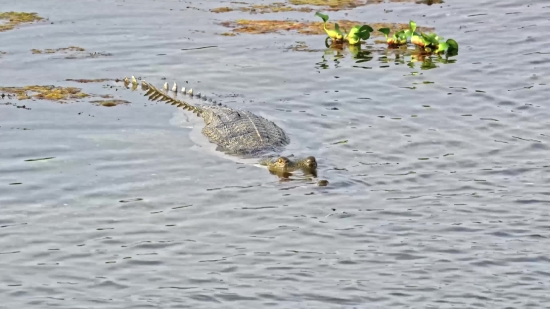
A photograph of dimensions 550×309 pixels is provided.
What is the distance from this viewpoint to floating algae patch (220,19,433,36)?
61.7 feet

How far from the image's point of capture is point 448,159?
12.1 meters

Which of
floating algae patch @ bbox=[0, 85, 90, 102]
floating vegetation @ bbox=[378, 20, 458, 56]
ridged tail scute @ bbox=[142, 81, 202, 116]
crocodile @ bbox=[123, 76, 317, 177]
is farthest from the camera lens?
floating vegetation @ bbox=[378, 20, 458, 56]

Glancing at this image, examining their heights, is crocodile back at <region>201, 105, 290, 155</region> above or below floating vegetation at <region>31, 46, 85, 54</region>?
below

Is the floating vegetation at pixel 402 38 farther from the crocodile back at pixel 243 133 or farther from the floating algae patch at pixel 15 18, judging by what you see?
the floating algae patch at pixel 15 18

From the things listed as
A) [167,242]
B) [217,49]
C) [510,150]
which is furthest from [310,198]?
[217,49]

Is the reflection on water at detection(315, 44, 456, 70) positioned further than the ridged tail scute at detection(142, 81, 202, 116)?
Yes

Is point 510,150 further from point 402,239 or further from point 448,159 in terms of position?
point 402,239

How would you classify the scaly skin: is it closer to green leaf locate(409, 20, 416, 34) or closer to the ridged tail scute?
the ridged tail scute

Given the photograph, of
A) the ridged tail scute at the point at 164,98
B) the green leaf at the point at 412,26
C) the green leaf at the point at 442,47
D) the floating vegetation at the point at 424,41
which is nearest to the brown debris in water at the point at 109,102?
the ridged tail scute at the point at 164,98

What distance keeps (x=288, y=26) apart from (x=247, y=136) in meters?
6.50

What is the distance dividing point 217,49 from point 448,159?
6.84m

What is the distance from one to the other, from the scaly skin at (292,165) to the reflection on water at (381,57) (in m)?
5.01

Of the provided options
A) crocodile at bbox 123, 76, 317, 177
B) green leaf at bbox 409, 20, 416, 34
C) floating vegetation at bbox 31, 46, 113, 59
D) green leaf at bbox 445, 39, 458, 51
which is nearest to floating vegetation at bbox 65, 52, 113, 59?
floating vegetation at bbox 31, 46, 113, 59

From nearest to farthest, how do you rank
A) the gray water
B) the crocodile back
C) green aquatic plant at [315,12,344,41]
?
the gray water < the crocodile back < green aquatic plant at [315,12,344,41]
